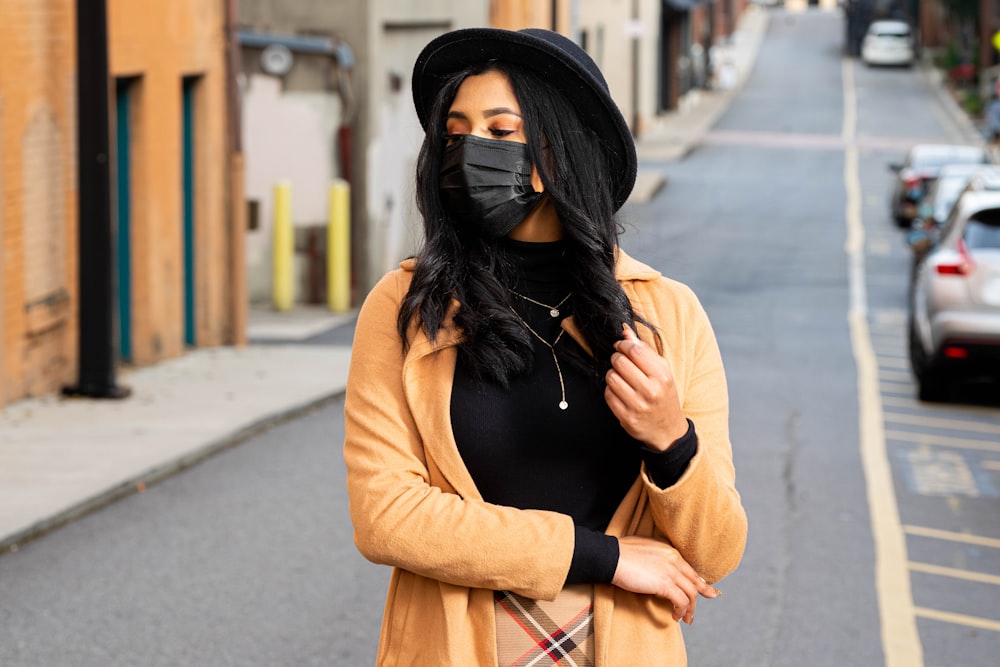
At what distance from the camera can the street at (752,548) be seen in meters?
6.73

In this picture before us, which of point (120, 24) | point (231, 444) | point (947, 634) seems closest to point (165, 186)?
point (120, 24)

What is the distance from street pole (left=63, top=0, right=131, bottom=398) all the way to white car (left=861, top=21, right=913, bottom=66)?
63.4 metres

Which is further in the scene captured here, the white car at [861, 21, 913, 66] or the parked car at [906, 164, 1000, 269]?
the white car at [861, 21, 913, 66]

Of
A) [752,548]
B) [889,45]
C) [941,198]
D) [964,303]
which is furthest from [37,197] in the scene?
[889,45]

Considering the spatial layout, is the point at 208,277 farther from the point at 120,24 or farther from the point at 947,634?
the point at 947,634

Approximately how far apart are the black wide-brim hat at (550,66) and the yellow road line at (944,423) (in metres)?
10.1

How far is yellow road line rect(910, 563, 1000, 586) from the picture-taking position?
802 centimetres

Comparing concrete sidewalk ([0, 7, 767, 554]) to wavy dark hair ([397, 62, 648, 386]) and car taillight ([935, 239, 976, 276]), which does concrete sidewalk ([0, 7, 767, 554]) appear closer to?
car taillight ([935, 239, 976, 276])

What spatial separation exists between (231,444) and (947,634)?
5421mm

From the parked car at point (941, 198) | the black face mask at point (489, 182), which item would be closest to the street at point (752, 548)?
the black face mask at point (489, 182)

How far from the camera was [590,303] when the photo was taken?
9.45ft

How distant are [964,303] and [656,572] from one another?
10833mm

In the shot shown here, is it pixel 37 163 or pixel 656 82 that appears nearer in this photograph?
pixel 37 163

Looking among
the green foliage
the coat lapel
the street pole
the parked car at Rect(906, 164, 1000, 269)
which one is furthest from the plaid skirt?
the green foliage
